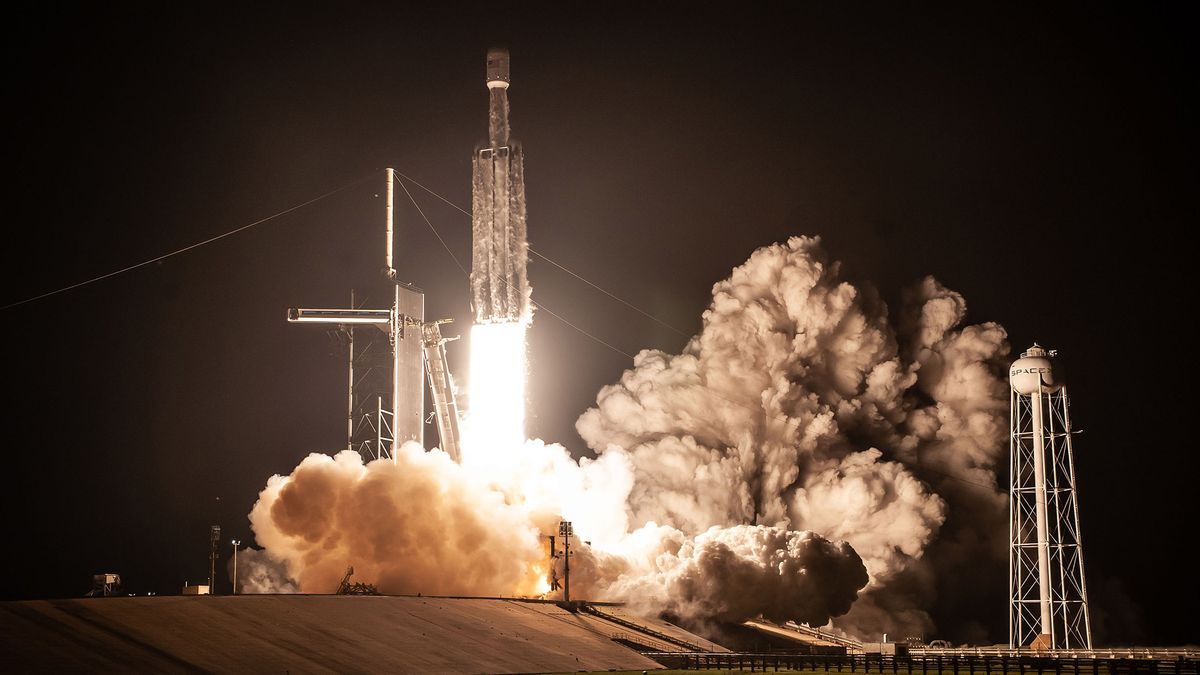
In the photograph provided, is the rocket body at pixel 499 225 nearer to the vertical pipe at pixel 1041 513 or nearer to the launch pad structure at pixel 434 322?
the launch pad structure at pixel 434 322

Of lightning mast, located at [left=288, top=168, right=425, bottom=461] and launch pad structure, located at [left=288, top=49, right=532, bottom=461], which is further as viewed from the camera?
lightning mast, located at [left=288, top=168, right=425, bottom=461]

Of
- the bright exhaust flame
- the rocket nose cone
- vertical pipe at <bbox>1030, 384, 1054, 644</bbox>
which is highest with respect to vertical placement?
the rocket nose cone

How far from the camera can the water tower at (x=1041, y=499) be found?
7569cm

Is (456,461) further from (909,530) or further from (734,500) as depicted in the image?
(909,530)

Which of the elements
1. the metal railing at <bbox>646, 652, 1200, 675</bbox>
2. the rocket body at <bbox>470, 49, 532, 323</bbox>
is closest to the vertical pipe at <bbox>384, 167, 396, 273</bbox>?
the rocket body at <bbox>470, 49, 532, 323</bbox>

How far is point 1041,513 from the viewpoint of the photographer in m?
76.2

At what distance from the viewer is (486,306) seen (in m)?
76.2

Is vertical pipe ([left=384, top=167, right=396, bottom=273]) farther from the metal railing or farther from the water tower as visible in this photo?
the water tower

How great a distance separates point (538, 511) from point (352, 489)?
33.1 feet

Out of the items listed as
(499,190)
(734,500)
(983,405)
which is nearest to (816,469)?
(734,500)

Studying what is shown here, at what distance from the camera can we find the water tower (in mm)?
75688

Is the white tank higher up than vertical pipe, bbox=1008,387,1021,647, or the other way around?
the white tank

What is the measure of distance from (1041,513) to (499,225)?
30.6m

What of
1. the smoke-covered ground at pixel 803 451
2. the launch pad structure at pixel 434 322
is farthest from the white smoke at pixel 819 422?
the launch pad structure at pixel 434 322
